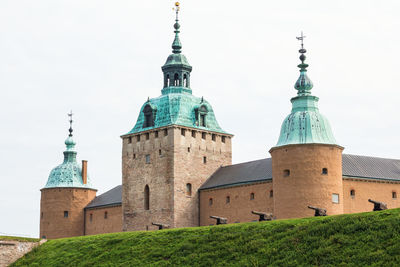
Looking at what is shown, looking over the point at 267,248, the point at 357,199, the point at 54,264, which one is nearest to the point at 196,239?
the point at 267,248

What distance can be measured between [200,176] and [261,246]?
3305 cm

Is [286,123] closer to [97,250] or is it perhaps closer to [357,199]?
[357,199]

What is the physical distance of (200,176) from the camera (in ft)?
247

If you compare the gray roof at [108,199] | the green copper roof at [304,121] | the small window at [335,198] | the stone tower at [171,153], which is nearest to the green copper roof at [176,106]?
the stone tower at [171,153]

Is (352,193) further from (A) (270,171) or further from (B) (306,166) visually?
(A) (270,171)

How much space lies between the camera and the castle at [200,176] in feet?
200

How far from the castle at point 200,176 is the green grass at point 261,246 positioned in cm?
1416

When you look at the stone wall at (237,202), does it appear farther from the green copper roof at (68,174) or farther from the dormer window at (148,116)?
the green copper roof at (68,174)

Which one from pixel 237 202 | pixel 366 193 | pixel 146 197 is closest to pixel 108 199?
pixel 146 197

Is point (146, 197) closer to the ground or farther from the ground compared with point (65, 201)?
closer to the ground

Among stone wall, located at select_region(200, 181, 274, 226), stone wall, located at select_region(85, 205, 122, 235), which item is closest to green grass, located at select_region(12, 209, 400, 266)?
stone wall, located at select_region(200, 181, 274, 226)

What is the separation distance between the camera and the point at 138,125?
78562mm

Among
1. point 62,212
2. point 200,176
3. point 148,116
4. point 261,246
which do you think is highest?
point 148,116

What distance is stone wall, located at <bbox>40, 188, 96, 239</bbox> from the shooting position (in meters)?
86.6
